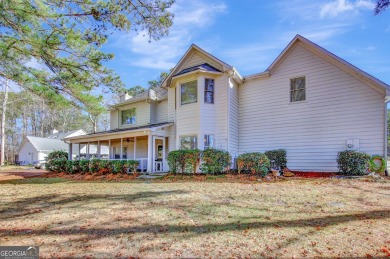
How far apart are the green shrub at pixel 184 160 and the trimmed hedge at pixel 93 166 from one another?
3018mm

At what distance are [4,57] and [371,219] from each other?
1322cm

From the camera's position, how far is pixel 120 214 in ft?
17.3

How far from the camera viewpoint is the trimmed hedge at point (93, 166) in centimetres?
1429

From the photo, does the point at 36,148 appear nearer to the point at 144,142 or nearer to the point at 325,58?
the point at 144,142

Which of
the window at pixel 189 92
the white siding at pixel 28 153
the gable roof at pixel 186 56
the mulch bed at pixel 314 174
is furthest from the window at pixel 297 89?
the white siding at pixel 28 153

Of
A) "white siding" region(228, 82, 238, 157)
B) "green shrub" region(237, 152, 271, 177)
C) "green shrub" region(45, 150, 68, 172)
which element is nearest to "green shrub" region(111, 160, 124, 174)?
"green shrub" region(45, 150, 68, 172)

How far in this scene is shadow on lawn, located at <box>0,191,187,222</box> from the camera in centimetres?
577

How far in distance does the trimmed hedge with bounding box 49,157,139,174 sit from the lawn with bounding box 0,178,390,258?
682cm

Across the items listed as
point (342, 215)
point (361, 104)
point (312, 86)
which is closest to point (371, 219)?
point (342, 215)

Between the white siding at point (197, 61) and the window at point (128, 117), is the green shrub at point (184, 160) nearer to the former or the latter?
the white siding at point (197, 61)

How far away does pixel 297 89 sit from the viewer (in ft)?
43.3

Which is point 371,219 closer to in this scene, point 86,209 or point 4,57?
point 86,209

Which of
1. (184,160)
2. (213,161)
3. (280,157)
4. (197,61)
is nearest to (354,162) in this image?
(280,157)

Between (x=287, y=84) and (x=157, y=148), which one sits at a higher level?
(x=287, y=84)
